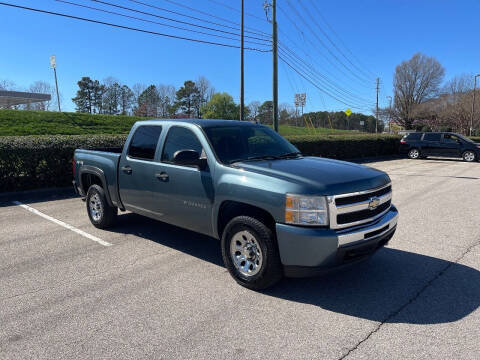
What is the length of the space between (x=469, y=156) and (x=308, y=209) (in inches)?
801

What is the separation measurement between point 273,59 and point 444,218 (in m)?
13.8

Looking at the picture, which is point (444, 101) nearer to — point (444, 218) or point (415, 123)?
point (415, 123)

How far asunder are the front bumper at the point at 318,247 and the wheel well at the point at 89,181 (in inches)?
151

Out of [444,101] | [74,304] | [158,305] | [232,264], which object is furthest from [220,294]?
[444,101]

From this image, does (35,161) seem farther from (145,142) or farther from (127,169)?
(145,142)

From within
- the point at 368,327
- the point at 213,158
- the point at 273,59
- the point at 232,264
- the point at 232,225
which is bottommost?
the point at 368,327

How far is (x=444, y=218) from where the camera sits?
22.4 ft

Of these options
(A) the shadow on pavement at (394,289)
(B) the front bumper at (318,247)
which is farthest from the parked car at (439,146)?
(B) the front bumper at (318,247)

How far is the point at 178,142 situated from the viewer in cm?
466

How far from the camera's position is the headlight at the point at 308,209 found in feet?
10.9

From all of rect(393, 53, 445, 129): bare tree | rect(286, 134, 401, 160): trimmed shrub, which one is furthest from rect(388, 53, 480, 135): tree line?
rect(286, 134, 401, 160): trimmed shrub

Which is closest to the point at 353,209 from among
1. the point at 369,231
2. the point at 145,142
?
the point at 369,231

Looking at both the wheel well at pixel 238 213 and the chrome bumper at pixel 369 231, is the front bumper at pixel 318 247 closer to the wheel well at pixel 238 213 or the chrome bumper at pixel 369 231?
the chrome bumper at pixel 369 231

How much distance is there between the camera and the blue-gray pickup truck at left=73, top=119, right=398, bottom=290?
3.34m
